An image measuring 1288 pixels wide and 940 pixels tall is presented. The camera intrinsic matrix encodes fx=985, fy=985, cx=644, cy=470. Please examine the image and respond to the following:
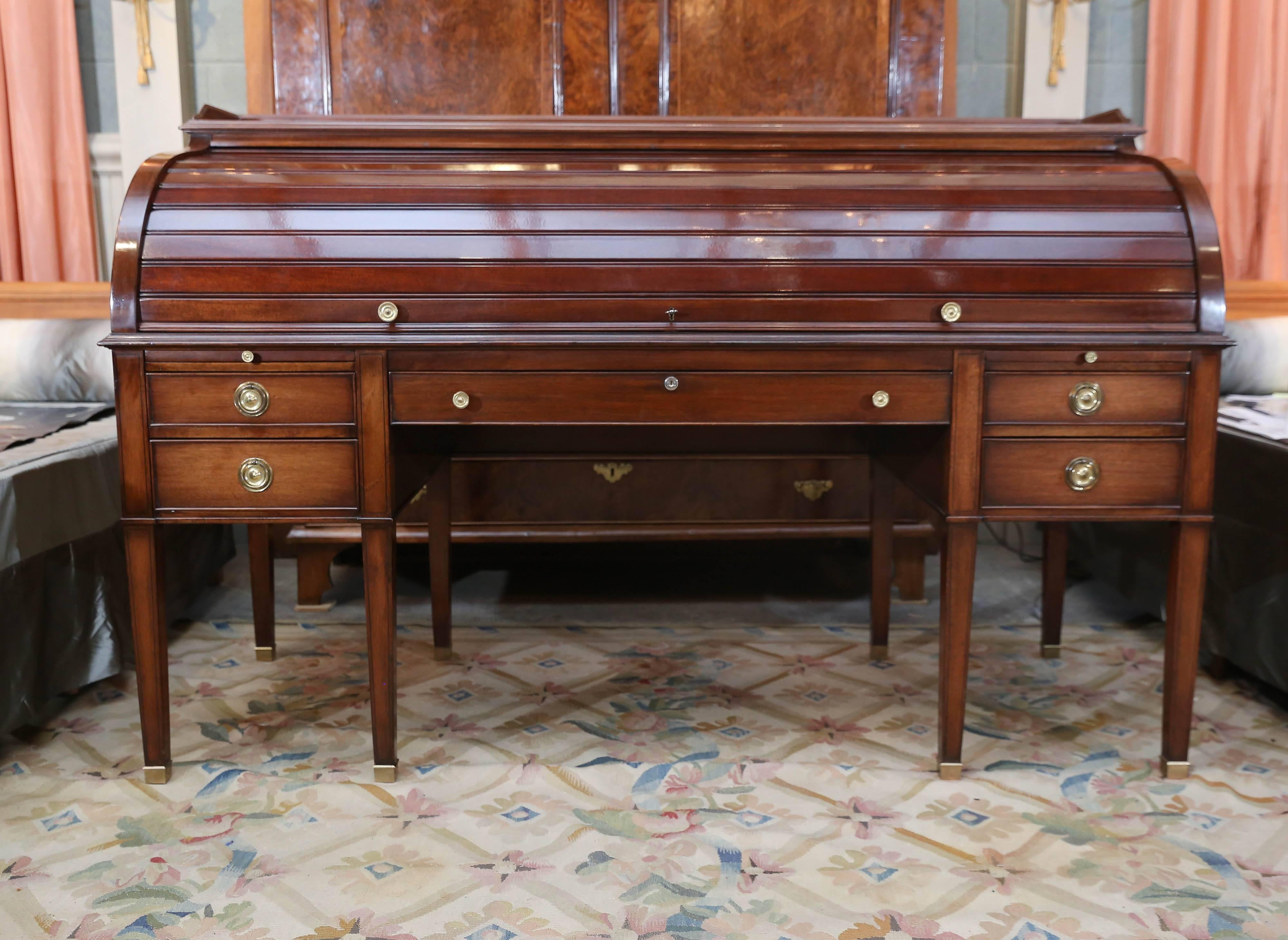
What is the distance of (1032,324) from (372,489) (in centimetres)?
114

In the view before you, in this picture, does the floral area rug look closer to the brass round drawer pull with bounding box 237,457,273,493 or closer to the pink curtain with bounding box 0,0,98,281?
the brass round drawer pull with bounding box 237,457,273,493

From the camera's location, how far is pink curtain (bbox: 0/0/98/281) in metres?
2.96

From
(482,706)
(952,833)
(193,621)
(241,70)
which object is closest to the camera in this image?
(952,833)

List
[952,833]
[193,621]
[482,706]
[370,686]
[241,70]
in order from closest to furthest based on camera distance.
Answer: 1. [952,833]
2. [370,686]
3. [482,706]
4. [193,621]
5. [241,70]

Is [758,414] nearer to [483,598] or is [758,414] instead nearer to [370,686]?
[370,686]

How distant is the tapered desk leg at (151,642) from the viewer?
66.1 inches

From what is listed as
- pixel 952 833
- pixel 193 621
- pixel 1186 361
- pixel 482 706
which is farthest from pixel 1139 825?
pixel 193 621

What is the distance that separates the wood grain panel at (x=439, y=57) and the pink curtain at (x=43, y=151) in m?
1.13

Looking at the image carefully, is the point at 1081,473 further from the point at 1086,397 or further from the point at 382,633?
the point at 382,633

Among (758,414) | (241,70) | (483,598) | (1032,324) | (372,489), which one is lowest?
(483,598)

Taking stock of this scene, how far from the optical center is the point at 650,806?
169 cm

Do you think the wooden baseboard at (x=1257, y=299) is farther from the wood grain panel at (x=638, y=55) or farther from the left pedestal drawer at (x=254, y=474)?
the left pedestal drawer at (x=254, y=474)

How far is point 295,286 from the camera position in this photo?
163 centimetres

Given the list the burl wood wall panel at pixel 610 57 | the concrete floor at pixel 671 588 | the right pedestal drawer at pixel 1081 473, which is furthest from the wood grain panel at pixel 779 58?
the concrete floor at pixel 671 588
